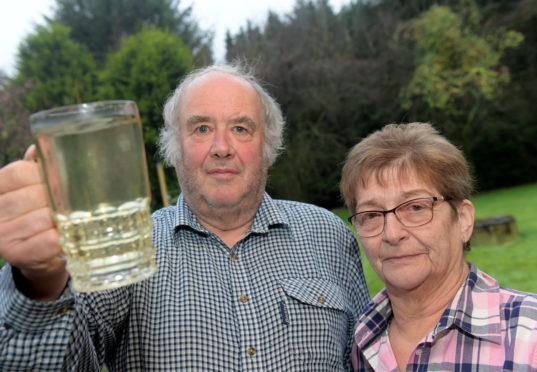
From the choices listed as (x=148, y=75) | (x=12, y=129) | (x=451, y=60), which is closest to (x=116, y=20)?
(x=148, y=75)

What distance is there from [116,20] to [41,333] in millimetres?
27049

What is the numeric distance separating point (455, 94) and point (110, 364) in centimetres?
1999

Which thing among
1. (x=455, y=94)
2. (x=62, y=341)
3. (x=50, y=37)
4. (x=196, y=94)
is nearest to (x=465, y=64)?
(x=455, y=94)

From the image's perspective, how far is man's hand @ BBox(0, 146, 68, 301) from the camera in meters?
1.10

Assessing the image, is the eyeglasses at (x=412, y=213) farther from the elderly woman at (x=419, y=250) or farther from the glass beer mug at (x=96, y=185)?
the glass beer mug at (x=96, y=185)

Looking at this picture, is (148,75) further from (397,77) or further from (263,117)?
(263,117)

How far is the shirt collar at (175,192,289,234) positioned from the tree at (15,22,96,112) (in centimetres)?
1260

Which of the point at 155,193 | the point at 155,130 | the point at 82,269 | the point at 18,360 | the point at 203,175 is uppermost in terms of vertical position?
the point at 82,269

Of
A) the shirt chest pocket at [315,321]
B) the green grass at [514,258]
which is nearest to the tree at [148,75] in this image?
the green grass at [514,258]

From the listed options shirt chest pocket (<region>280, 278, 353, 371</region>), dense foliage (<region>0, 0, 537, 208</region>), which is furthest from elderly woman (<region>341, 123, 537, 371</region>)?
dense foliage (<region>0, 0, 537, 208</region>)

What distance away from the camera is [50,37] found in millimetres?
15312

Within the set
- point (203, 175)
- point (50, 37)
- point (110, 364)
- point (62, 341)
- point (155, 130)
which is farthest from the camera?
point (50, 37)

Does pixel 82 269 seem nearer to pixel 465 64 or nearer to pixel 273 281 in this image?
pixel 273 281

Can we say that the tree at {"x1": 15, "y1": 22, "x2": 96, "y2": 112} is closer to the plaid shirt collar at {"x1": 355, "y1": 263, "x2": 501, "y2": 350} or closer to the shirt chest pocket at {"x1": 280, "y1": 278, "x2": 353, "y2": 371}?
the shirt chest pocket at {"x1": 280, "y1": 278, "x2": 353, "y2": 371}
